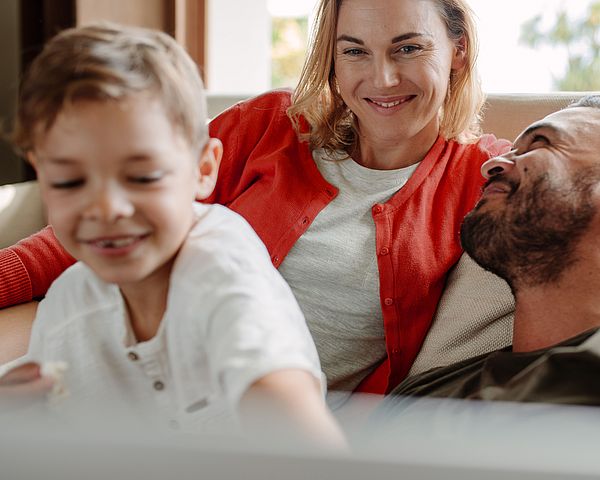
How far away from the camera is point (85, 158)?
52cm

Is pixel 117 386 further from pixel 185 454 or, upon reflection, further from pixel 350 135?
pixel 350 135

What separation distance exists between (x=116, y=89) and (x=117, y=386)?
0.22m

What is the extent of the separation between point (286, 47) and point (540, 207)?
2.74 meters

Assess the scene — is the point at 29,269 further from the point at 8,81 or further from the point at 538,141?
the point at 538,141

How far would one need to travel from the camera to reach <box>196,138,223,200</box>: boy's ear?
599mm

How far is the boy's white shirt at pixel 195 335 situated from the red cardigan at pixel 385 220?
1.11 feet

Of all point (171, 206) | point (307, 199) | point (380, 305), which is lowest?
point (380, 305)

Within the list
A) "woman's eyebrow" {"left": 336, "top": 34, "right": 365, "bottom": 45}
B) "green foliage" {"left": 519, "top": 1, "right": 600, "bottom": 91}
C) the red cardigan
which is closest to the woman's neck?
the red cardigan

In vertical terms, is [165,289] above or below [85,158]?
below

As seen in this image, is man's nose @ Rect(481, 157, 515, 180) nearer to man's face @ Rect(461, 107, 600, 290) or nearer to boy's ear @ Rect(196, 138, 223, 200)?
man's face @ Rect(461, 107, 600, 290)

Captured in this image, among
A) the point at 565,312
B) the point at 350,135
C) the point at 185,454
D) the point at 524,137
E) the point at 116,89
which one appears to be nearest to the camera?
→ the point at 185,454

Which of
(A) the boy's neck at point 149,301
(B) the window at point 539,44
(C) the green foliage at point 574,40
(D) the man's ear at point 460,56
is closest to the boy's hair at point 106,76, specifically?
(A) the boy's neck at point 149,301

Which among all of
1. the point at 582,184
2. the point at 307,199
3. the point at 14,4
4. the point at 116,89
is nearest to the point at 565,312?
the point at 582,184

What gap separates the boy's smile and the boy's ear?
34mm
